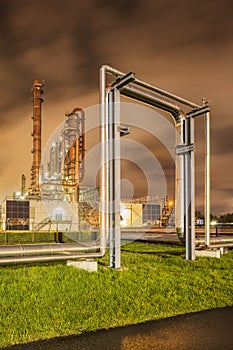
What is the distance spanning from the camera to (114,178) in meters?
9.91

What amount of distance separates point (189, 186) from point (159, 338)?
7411mm

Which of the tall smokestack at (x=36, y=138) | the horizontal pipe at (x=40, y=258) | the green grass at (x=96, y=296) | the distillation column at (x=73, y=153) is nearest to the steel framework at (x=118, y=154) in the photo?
the horizontal pipe at (x=40, y=258)

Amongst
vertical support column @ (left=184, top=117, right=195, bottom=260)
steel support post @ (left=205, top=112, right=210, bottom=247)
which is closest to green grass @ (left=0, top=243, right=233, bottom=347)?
vertical support column @ (left=184, top=117, right=195, bottom=260)

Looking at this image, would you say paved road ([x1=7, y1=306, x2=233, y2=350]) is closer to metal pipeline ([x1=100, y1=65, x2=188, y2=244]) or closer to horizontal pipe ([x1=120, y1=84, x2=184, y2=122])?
metal pipeline ([x1=100, y1=65, x2=188, y2=244])

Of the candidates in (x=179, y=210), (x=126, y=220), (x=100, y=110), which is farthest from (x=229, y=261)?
(x=126, y=220)

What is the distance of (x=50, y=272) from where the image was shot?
866 centimetres

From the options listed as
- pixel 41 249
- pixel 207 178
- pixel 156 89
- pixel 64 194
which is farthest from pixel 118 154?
pixel 64 194

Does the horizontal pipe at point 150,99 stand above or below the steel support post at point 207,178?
above

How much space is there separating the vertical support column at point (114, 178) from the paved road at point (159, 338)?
3508 millimetres

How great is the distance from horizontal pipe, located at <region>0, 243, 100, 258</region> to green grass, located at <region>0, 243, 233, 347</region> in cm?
44

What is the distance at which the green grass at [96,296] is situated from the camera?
224 inches

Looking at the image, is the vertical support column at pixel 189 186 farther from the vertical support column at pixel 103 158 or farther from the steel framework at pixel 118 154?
the vertical support column at pixel 103 158

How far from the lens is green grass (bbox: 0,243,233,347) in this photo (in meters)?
5.69

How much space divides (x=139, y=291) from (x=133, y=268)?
2284 mm
